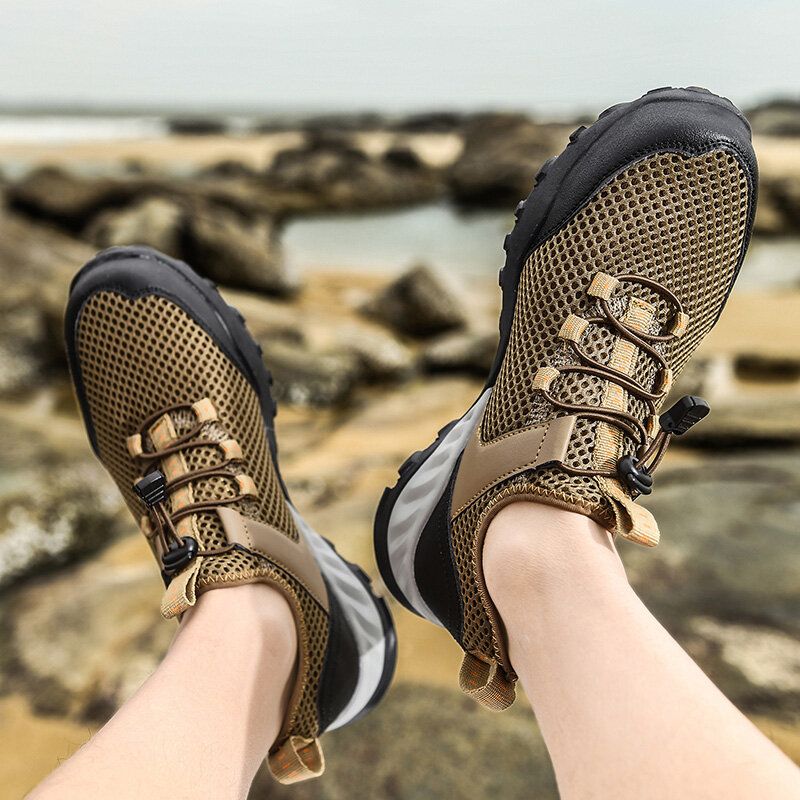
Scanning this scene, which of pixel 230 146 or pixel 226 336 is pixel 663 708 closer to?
pixel 226 336

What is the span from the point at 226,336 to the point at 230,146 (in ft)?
26.3

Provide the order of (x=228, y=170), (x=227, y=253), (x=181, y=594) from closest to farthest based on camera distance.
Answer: (x=181, y=594)
(x=227, y=253)
(x=228, y=170)

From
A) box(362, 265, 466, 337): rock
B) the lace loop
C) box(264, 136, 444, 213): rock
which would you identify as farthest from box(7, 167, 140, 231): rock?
the lace loop

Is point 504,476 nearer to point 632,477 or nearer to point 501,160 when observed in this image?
point 632,477

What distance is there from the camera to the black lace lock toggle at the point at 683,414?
1005 mm

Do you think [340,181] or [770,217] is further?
[340,181]

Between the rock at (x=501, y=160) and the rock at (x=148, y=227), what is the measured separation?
367 cm

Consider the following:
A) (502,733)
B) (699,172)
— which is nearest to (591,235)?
(699,172)

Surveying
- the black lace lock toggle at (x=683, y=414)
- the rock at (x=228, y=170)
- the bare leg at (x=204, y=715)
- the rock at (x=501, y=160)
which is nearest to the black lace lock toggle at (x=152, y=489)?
the bare leg at (x=204, y=715)

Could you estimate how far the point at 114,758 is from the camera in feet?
2.24

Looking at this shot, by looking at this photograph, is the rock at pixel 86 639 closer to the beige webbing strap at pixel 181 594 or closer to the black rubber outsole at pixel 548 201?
the beige webbing strap at pixel 181 594

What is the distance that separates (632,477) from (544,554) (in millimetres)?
189

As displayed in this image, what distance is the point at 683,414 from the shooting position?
1.01 meters

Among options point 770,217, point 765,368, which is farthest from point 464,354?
point 770,217
